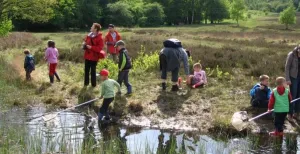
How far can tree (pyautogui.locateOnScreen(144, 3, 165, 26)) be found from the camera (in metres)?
92.6

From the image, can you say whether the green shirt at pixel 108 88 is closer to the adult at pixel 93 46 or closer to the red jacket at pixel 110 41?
the adult at pixel 93 46

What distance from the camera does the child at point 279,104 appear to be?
31.6ft

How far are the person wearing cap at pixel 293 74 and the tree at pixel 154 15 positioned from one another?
267 ft

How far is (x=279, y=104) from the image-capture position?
31.7ft

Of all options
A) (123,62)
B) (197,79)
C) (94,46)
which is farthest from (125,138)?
(197,79)

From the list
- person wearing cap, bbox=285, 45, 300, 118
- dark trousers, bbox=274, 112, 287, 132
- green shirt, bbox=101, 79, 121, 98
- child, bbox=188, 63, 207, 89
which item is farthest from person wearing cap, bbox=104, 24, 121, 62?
dark trousers, bbox=274, 112, 287, 132

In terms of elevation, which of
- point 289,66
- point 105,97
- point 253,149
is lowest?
point 253,149

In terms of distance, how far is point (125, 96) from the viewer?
40.3 ft

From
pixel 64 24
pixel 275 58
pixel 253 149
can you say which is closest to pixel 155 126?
pixel 253 149

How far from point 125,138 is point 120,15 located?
72.2 m

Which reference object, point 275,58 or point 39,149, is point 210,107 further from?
point 275,58

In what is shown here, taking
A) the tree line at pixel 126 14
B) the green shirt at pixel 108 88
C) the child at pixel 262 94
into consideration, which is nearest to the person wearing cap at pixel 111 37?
the green shirt at pixel 108 88

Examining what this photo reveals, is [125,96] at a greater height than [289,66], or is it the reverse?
[289,66]

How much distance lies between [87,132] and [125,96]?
2873 mm
